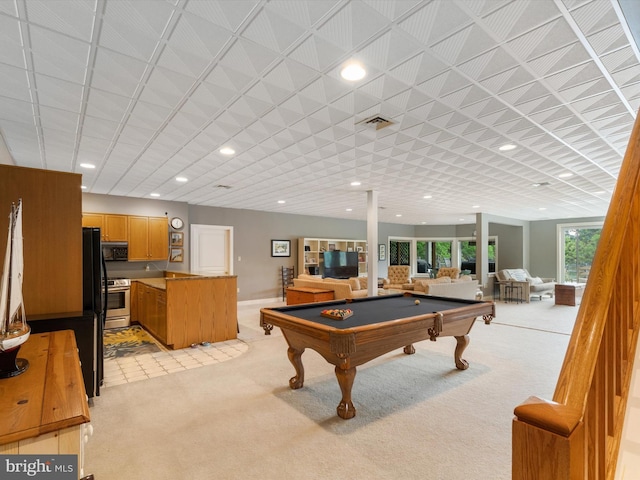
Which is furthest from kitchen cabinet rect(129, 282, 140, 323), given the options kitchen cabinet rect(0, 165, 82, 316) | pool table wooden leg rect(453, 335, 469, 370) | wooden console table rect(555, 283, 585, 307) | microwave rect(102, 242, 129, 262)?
wooden console table rect(555, 283, 585, 307)

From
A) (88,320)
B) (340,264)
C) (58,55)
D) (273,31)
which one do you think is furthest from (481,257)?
(58,55)

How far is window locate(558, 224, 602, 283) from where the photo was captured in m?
10.5

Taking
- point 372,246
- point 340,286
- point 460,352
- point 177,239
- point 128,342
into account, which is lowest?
point 128,342

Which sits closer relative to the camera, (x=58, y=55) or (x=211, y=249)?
(x=58, y=55)

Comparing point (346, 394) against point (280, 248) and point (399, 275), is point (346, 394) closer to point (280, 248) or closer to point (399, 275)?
point (280, 248)

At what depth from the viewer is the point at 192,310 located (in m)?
4.76

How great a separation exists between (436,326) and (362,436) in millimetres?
1245

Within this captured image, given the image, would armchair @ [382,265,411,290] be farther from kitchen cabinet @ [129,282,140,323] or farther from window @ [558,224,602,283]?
kitchen cabinet @ [129,282,140,323]

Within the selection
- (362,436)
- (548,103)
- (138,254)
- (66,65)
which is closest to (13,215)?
(66,65)

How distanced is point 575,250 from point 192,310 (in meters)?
11.9

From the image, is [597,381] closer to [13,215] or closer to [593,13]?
[593,13]

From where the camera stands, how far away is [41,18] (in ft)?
5.58

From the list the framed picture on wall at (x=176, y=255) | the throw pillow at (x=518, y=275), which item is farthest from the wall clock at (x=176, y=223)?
the throw pillow at (x=518, y=275)

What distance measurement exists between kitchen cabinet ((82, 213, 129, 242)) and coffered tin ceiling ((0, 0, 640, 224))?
6.61ft
